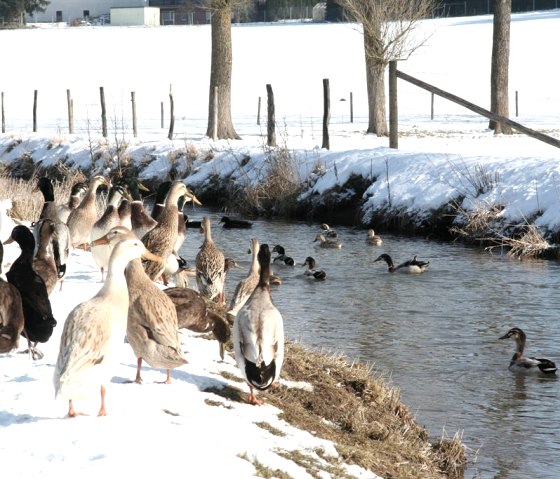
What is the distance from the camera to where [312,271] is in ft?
57.3

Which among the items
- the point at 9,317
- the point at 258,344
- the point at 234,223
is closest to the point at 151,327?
the point at 258,344

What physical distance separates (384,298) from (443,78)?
45.6 m

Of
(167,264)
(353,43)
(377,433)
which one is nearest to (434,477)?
(377,433)

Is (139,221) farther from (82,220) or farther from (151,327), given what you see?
(151,327)

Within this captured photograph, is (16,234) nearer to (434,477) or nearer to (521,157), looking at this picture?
(434,477)

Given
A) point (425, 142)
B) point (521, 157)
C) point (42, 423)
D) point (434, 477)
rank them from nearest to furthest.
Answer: point (42, 423)
point (434, 477)
point (521, 157)
point (425, 142)

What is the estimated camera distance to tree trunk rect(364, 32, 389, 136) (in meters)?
35.1

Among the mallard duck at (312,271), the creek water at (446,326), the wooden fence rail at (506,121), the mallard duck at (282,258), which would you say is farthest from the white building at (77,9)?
the mallard duck at (312,271)

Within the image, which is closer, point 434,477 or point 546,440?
point 434,477

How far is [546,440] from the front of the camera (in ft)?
32.4

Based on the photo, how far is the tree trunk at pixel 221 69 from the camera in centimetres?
3372

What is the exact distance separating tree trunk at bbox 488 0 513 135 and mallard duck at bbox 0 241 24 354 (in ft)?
86.4

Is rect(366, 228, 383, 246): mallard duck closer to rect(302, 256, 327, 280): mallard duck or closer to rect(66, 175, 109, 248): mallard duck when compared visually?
rect(302, 256, 327, 280): mallard duck

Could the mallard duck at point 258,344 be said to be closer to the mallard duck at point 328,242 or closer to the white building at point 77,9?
the mallard duck at point 328,242
